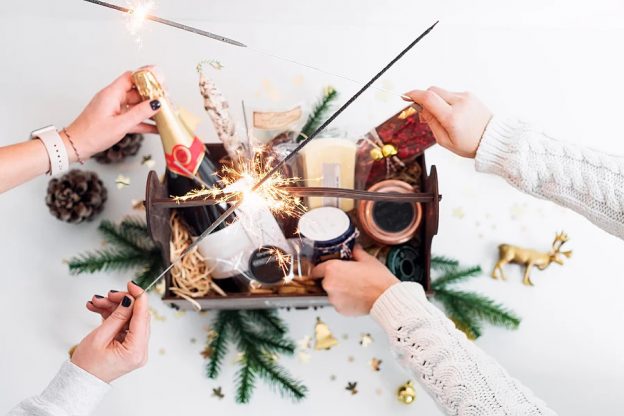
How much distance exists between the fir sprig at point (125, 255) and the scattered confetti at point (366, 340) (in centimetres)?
42

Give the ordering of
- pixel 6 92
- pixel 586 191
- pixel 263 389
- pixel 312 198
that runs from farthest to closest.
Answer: pixel 6 92
pixel 263 389
pixel 312 198
pixel 586 191

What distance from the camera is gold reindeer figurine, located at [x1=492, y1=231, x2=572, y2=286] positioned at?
44.8 inches

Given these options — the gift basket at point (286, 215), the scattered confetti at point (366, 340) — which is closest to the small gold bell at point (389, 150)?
the gift basket at point (286, 215)

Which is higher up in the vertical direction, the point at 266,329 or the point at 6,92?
the point at 6,92

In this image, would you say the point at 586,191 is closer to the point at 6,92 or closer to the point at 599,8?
the point at 599,8

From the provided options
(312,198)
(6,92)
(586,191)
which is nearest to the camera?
(586,191)

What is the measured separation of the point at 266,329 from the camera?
1.15 meters

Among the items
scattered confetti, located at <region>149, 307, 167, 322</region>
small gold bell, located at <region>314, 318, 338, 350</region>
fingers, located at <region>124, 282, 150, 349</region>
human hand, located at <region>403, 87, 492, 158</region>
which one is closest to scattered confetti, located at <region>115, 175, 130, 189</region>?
scattered confetti, located at <region>149, 307, 167, 322</region>

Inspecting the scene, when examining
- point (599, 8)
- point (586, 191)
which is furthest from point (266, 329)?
point (599, 8)

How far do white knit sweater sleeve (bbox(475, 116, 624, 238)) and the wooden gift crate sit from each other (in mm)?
115

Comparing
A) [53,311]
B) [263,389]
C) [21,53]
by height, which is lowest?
[263,389]

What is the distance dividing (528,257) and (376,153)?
39cm

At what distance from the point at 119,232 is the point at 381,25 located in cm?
74

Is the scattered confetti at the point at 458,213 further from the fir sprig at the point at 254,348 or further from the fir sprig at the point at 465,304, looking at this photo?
the fir sprig at the point at 254,348
